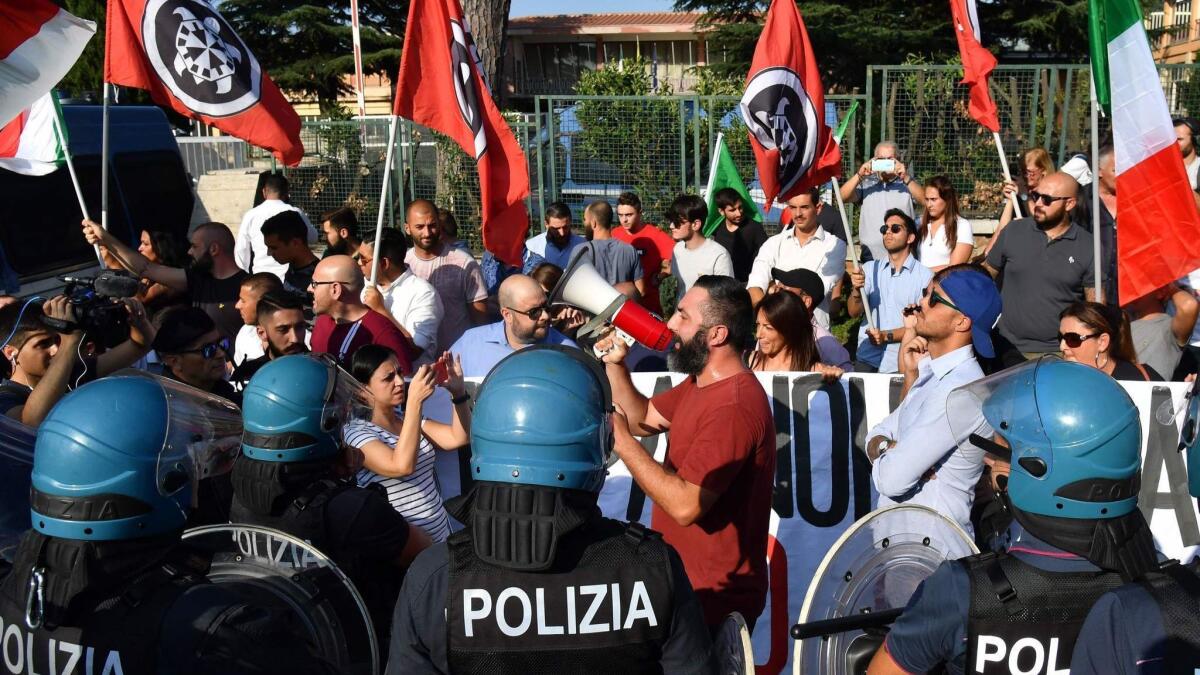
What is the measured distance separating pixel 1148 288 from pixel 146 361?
5.26m

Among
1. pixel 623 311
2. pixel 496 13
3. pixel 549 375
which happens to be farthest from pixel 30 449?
pixel 496 13

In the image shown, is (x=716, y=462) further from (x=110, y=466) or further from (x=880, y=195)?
(x=880, y=195)

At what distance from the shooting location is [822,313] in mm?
6586

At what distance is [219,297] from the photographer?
6.41 m

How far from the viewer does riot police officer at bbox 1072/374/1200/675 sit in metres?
1.97

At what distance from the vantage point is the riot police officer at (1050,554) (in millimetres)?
2215

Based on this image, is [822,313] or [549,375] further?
[822,313]

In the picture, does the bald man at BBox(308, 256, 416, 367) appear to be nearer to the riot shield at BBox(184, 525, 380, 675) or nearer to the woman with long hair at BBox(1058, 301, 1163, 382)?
the riot shield at BBox(184, 525, 380, 675)

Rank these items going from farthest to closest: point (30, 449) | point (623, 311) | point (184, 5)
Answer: point (184, 5), point (623, 311), point (30, 449)

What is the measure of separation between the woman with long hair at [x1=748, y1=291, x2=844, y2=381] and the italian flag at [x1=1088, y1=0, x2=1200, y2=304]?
4.88 ft

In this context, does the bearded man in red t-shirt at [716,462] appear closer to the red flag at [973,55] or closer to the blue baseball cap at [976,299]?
the blue baseball cap at [976,299]

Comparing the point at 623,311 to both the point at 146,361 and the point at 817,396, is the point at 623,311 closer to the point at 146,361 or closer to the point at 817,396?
the point at 817,396

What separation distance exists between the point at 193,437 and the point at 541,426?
82 centimetres

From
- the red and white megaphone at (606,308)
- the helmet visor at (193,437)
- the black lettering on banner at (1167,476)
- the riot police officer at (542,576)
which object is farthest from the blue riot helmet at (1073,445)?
the black lettering on banner at (1167,476)
